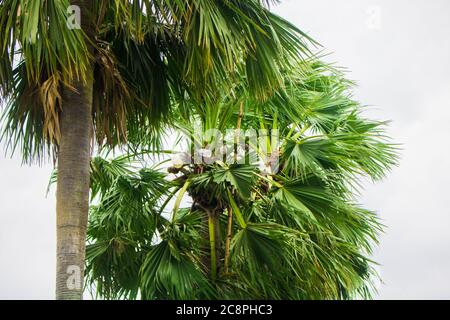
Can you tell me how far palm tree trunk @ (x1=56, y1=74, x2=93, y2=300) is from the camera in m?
6.66

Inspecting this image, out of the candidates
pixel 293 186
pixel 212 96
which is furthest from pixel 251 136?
pixel 212 96

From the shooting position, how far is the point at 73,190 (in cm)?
694

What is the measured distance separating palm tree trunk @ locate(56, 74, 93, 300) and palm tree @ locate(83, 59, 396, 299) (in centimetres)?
167

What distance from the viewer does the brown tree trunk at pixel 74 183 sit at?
21.9 feet

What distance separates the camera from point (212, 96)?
8.38 metres

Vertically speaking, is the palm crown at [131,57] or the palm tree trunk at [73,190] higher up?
the palm crown at [131,57]

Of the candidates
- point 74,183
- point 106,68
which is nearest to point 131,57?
point 106,68

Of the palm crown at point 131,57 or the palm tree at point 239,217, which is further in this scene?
the palm tree at point 239,217

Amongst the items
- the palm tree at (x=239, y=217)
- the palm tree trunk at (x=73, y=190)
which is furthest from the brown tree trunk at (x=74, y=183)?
the palm tree at (x=239, y=217)

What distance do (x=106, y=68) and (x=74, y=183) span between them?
4.06ft

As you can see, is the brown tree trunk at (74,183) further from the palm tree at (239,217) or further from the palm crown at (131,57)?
the palm tree at (239,217)

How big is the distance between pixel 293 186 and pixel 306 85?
99.8 inches
